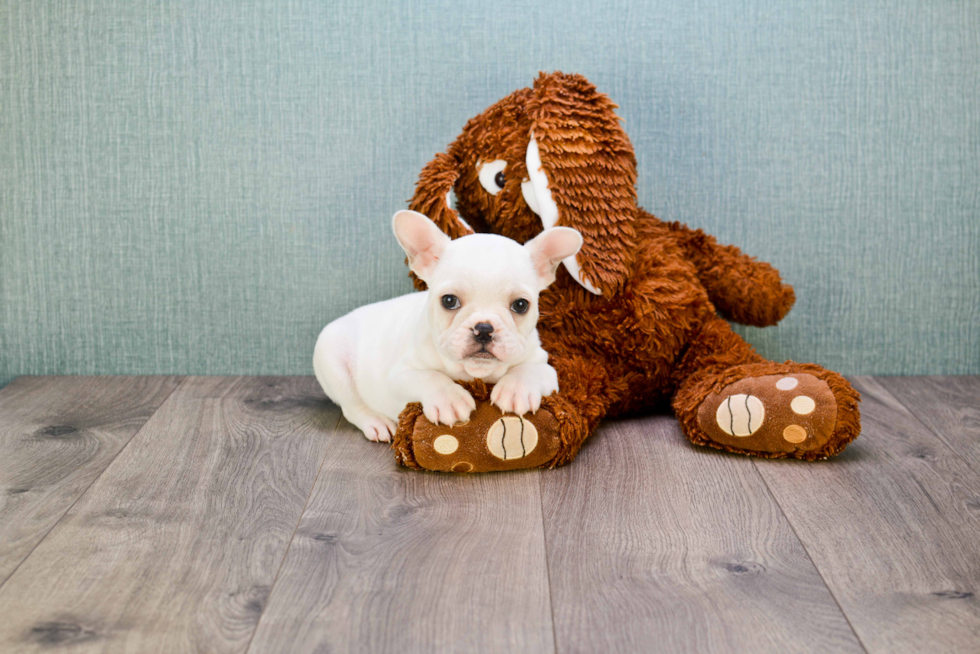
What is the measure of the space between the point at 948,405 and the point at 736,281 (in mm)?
512

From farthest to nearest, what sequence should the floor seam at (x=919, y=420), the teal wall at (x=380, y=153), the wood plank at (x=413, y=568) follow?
the teal wall at (x=380, y=153) < the floor seam at (x=919, y=420) < the wood plank at (x=413, y=568)

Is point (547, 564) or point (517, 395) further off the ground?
point (517, 395)

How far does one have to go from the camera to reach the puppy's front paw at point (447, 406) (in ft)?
4.48

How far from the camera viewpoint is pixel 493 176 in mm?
1621

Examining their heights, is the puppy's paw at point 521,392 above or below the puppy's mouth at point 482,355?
below

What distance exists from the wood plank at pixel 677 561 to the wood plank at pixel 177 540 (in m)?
0.39

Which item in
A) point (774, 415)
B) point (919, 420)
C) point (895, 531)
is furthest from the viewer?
point (919, 420)

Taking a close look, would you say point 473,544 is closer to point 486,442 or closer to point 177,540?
point 486,442

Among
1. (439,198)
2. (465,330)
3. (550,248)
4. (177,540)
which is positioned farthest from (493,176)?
(177,540)

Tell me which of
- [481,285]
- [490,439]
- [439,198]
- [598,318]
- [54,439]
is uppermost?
[439,198]

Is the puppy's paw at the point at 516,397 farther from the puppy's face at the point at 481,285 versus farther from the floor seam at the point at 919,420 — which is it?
the floor seam at the point at 919,420

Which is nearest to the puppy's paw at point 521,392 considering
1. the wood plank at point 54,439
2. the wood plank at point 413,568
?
the wood plank at point 413,568

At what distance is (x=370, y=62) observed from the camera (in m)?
1.85

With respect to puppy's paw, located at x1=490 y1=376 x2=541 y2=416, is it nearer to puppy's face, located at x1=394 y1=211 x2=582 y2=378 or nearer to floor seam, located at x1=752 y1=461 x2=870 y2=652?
puppy's face, located at x1=394 y1=211 x2=582 y2=378
